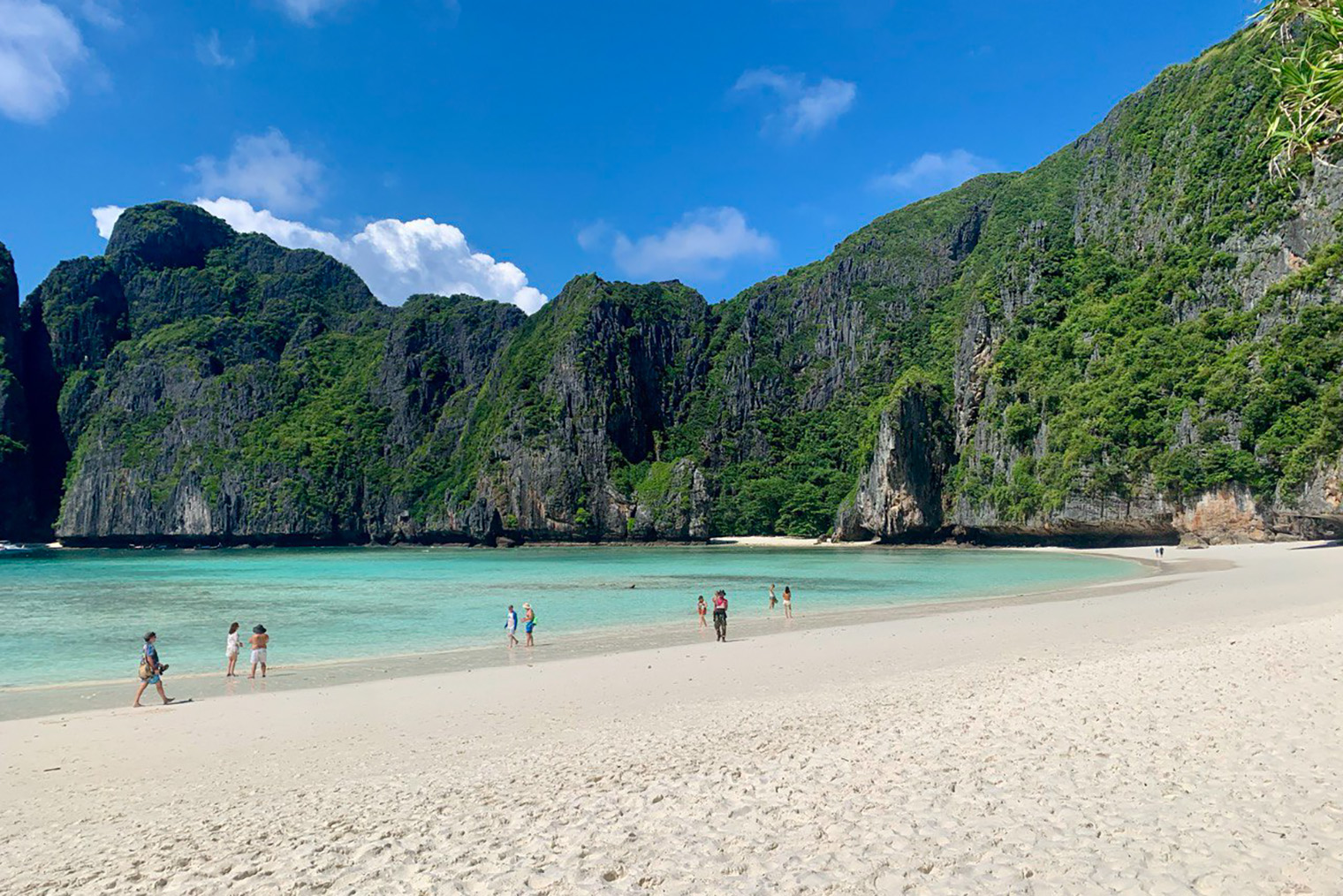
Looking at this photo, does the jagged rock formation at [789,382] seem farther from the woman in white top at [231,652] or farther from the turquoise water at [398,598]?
the woman in white top at [231,652]

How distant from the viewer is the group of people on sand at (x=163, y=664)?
12.5 m

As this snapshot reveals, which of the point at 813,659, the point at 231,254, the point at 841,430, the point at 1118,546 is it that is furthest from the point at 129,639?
the point at 231,254

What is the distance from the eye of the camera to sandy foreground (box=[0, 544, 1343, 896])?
15.9 feet

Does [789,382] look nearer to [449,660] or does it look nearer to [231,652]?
[449,660]

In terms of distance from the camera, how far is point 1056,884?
446 cm

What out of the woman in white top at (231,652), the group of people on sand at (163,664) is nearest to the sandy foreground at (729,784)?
the group of people on sand at (163,664)

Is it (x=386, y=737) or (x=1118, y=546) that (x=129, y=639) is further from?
(x=1118, y=546)

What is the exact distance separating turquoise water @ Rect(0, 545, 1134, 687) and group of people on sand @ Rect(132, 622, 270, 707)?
2.11m

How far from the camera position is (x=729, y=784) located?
6598mm

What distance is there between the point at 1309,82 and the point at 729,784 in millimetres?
6811

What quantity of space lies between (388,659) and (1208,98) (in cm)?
8863

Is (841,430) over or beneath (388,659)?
over

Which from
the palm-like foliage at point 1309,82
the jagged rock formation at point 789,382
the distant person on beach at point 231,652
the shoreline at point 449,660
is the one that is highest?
the jagged rock formation at point 789,382

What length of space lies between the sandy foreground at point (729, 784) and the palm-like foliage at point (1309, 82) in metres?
4.65
